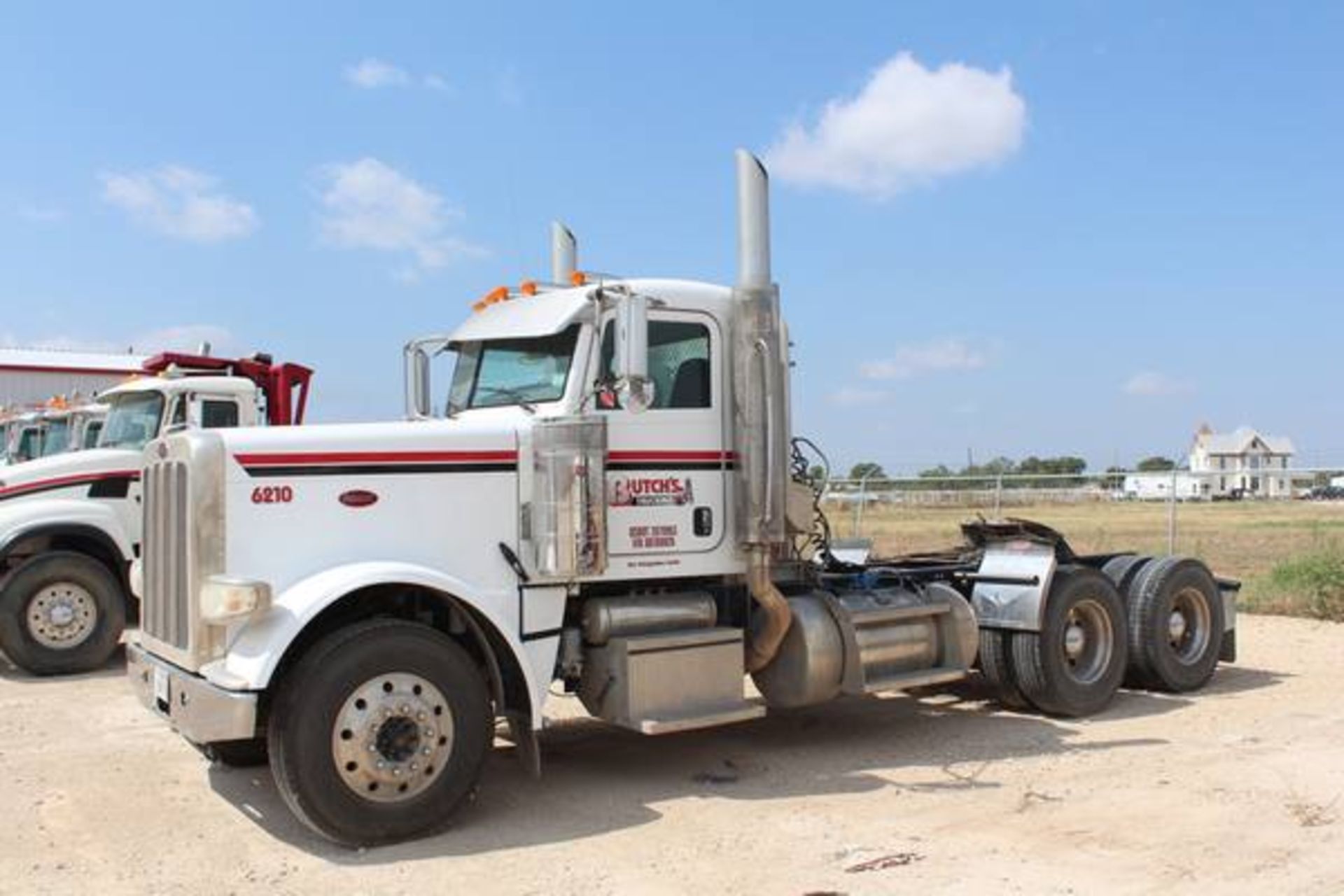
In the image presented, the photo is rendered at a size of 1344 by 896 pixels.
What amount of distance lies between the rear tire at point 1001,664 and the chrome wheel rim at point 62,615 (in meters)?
7.92

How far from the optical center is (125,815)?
21.2 ft

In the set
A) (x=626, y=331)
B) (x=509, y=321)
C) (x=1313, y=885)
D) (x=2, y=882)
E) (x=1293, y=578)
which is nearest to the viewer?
(x=1313, y=885)

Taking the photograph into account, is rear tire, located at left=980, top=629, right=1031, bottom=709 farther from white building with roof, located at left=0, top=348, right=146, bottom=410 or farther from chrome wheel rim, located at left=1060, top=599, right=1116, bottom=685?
white building with roof, located at left=0, top=348, right=146, bottom=410

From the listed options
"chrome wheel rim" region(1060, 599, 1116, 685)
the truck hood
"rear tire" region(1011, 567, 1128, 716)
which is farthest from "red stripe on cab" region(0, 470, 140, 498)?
"chrome wheel rim" region(1060, 599, 1116, 685)

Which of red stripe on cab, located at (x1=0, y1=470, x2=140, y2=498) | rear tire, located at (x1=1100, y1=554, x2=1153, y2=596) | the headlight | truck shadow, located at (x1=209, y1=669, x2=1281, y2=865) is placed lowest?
truck shadow, located at (x1=209, y1=669, x2=1281, y2=865)

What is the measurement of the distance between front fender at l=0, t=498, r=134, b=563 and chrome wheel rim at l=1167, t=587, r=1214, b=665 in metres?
9.34

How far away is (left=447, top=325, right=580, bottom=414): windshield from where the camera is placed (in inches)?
272

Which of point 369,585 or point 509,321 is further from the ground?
point 509,321

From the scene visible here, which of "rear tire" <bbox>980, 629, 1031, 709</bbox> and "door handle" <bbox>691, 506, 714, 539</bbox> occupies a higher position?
"door handle" <bbox>691, 506, 714, 539</bbox>

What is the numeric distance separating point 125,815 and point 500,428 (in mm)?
2838

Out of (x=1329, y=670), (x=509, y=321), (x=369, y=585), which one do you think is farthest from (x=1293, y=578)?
(x=369, y=585)

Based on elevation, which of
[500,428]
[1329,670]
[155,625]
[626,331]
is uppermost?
[626,331]

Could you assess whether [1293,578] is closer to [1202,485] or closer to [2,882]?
[2,882]

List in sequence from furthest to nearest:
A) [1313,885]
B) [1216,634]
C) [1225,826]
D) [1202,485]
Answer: [1202,485], [1216,634], [1225,826], [1313,885]
